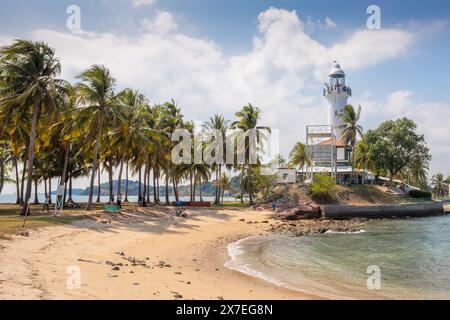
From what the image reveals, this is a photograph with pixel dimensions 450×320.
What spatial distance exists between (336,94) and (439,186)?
78484 mm

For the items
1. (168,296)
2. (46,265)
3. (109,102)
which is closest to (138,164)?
(109,102)

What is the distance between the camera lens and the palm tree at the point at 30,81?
92.6 ft

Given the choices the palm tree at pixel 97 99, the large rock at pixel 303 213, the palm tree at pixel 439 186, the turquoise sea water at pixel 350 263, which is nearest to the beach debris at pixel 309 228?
the large rock at pixel 303 213

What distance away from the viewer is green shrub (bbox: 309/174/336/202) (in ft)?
167

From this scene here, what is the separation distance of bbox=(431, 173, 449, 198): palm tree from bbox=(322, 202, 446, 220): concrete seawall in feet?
277

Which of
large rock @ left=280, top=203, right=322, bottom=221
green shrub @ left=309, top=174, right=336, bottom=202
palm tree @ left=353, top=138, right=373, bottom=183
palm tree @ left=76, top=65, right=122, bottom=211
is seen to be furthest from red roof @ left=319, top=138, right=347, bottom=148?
palm tree @ left=76, top=65, right=122, bottom=211

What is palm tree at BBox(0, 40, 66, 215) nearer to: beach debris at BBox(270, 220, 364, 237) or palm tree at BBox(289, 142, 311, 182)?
beach debris at BBox(270, 220, 364, 237)

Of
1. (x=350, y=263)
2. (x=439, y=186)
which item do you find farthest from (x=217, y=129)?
(x=439, y=186)

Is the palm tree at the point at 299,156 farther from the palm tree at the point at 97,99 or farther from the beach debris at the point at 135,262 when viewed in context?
the beach debris at the point at 135,262

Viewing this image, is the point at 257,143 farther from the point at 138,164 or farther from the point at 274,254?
the point at 274,254

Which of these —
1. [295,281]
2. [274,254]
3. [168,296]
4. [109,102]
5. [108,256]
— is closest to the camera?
[168,296]

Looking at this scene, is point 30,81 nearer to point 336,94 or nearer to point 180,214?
point 180,214
